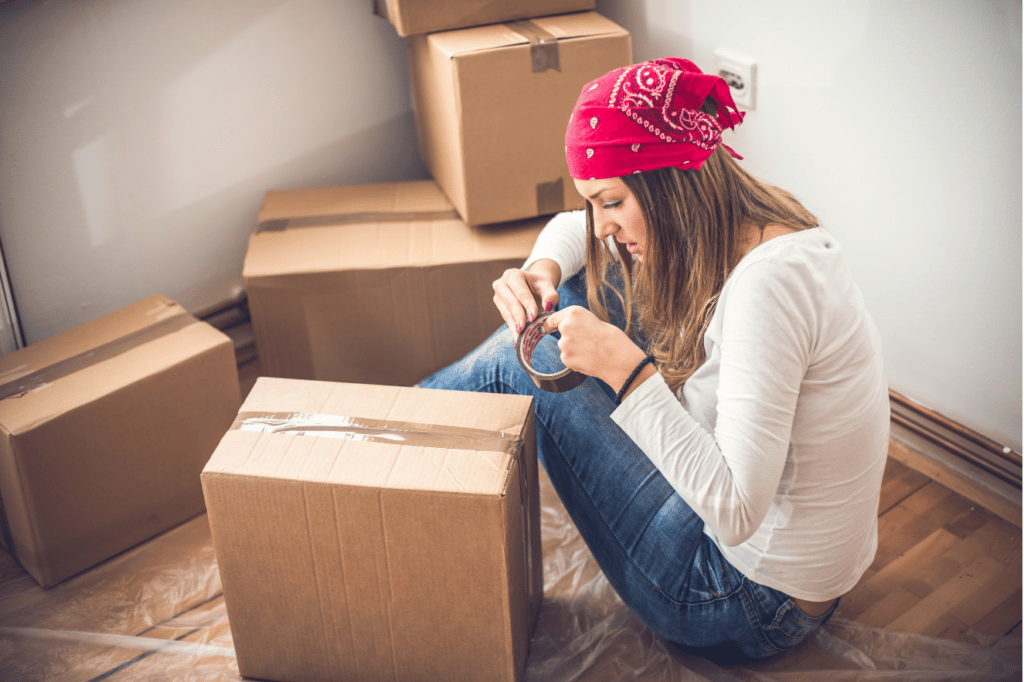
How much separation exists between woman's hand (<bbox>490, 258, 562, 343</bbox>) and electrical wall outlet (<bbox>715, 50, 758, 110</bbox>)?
1.93 feet

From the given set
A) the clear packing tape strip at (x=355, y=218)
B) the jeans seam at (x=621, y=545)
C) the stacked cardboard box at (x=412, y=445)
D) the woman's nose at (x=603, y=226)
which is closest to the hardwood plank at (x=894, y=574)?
the jeans seam at (x=621, y=545)

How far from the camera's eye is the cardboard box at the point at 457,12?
59.5 inches

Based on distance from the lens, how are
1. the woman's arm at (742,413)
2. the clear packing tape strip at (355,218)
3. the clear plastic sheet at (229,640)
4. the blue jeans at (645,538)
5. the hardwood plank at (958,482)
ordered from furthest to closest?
1. the clear packing tape strip at (355,218)
2. the hardwood plank at (958,482)
3. the clear plastic sheet at (229,640)
4. the blue jeans at (645,538)
5. the woman's arm at (742,413)

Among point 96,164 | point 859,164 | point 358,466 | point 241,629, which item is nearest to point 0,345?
point 96,164

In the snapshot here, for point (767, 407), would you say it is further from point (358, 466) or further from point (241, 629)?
point (241, 629)

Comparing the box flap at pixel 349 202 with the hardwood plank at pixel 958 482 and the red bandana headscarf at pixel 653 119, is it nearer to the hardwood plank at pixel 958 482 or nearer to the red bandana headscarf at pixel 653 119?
the red bandana headscarf at pixel 653 119

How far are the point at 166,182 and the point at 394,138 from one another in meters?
0.52

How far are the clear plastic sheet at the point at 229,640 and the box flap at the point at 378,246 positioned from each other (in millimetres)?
517

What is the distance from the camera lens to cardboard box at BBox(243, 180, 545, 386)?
1.53 meters

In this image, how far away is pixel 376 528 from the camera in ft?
3.16

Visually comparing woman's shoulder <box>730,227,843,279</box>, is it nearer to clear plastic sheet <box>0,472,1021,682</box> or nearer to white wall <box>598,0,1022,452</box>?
white wall <box>598,0,1022,452</box>

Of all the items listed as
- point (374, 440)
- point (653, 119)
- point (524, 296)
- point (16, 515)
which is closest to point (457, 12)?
point (524, 296)

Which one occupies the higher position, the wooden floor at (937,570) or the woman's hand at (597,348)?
the woman's hand at (597,348)

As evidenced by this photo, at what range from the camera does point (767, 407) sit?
2.73ft
